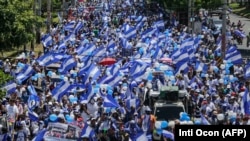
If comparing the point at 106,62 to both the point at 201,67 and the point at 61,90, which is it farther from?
the point at 61,90

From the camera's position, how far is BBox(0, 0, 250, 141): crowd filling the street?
53.2 feet

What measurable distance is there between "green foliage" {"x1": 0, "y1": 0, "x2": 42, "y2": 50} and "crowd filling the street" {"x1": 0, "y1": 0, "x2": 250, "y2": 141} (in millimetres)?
1026

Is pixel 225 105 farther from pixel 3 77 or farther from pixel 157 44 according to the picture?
pixel 157 44

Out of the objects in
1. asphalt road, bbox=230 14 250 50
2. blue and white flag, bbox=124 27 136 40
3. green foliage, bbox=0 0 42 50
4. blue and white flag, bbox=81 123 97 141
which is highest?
green foliage, bbox=0 0 42 50

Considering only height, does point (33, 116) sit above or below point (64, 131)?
below

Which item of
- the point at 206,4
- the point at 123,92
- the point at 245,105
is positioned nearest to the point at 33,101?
the point at 123,92

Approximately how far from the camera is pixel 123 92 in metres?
20.3

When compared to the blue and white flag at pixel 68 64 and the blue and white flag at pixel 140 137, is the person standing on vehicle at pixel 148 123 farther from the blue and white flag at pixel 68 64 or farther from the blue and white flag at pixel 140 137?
the blue and white flag at pixel 68 64

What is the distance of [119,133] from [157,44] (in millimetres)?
13740

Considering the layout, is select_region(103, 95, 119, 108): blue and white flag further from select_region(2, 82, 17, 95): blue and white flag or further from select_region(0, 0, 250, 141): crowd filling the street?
select_region(2, 82, 17, 95): blue and white flag

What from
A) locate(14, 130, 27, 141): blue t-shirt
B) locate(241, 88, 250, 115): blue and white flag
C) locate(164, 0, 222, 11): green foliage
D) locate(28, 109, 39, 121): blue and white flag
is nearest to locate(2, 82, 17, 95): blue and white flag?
locate(28, 109, 39, 121): blue and white flag

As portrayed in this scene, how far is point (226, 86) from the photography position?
21641 mm

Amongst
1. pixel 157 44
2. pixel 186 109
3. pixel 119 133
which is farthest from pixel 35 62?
pixel 119 133

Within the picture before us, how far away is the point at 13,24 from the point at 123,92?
18.2ft
